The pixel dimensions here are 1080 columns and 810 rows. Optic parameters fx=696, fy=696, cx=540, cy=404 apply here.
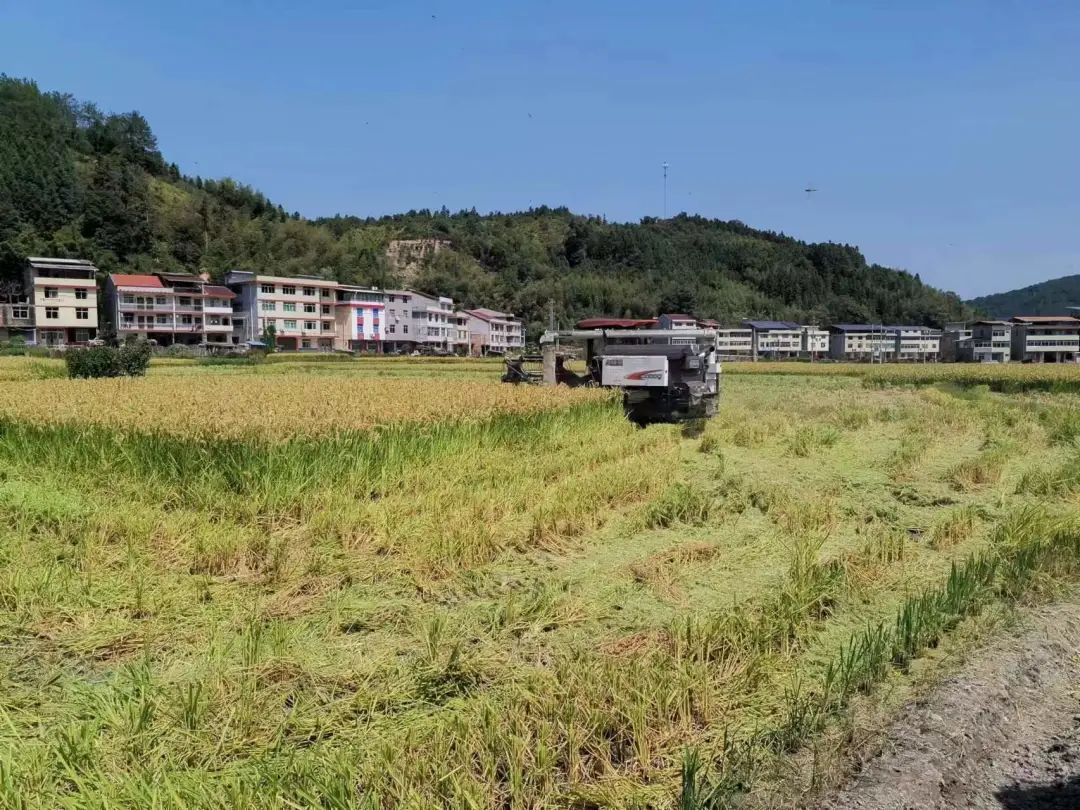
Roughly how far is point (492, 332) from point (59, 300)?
5785cm

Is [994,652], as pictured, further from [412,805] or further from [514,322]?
[514,322]

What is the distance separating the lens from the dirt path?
10.4 feet

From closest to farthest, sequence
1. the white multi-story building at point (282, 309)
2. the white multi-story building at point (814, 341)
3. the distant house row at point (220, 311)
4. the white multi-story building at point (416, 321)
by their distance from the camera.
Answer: the distant house row at point (220, 311) < the white multi-story building at point (282, 309) < the white multi-story building at point (416, 321) < the white multi-story building at point (814, 341)

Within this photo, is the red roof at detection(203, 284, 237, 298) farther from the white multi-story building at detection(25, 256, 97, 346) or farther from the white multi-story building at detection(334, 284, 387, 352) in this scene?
the white multi-story building at detection(334, 284, 387, 352)

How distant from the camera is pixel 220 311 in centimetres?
7925

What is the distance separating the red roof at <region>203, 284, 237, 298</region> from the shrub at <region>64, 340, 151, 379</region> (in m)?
49.0

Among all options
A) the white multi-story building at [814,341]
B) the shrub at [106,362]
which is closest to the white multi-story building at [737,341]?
the white multi-story building at [814,341]

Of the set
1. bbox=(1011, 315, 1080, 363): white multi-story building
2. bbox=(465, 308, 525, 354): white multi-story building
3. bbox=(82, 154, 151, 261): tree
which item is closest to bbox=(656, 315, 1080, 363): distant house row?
bbox=(1011, 315, 1080, 363): white multi-story building

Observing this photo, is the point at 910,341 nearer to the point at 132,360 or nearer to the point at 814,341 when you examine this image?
the point at 814,341

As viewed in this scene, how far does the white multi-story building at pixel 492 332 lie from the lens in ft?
360

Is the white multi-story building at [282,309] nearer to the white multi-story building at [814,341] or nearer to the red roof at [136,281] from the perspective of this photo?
the red roof at [136,281]

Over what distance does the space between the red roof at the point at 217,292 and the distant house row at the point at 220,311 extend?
11 centimetres

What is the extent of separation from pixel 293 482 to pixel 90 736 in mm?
4179

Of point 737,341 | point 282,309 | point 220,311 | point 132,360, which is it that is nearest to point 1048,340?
point 737,341
